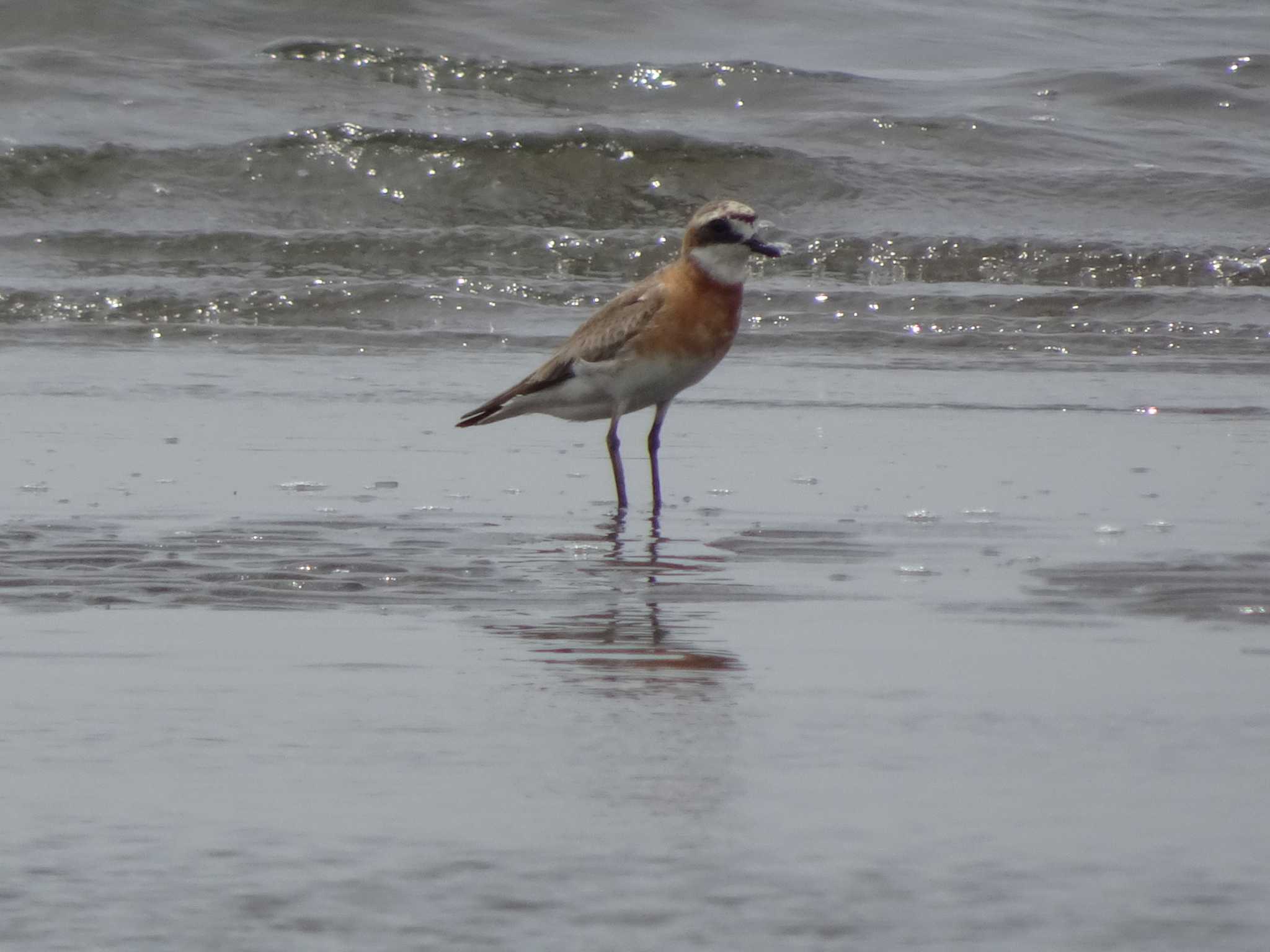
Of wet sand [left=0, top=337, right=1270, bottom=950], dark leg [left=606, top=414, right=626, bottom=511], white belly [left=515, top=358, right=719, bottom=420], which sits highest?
white belly [left=515, top=358, right=719, bottom=420]

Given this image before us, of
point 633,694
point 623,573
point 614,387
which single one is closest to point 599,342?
point 614,387

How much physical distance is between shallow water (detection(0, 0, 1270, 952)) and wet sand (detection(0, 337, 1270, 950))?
0.5 inches

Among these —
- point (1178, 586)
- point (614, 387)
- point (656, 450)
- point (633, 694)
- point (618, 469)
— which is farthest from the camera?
point (614, 387)

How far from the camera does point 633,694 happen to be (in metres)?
3.46

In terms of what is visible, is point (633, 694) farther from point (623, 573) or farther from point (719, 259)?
point (719, 259)

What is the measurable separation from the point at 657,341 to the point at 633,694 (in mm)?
3044

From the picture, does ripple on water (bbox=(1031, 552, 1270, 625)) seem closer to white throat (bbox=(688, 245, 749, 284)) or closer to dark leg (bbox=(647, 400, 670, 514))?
dark leg (bbox=(647, 400, 670, 514))

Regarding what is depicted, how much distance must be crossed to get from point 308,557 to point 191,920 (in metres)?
2.43

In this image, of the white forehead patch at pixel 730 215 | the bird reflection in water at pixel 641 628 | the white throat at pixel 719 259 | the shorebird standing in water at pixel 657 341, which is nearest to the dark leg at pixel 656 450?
the shorebird standing in water at pixel 657 341

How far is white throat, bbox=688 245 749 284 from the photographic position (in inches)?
257

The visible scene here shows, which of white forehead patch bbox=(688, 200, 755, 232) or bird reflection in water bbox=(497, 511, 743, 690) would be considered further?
white forehead patch bbox=(688, 200, 755, 232)

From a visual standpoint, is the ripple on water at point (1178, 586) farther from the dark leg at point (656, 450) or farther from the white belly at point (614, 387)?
the white belly at point (614, 387)

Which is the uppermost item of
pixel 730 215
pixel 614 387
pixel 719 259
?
pixel 730 215

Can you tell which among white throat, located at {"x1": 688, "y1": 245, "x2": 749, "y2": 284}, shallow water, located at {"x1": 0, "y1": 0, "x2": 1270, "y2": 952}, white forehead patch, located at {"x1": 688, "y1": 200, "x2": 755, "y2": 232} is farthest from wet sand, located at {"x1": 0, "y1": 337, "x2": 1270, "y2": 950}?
white forehead patch, located at {"x1": 688, "y1": 200, "x2": 755, "y2": 232}
